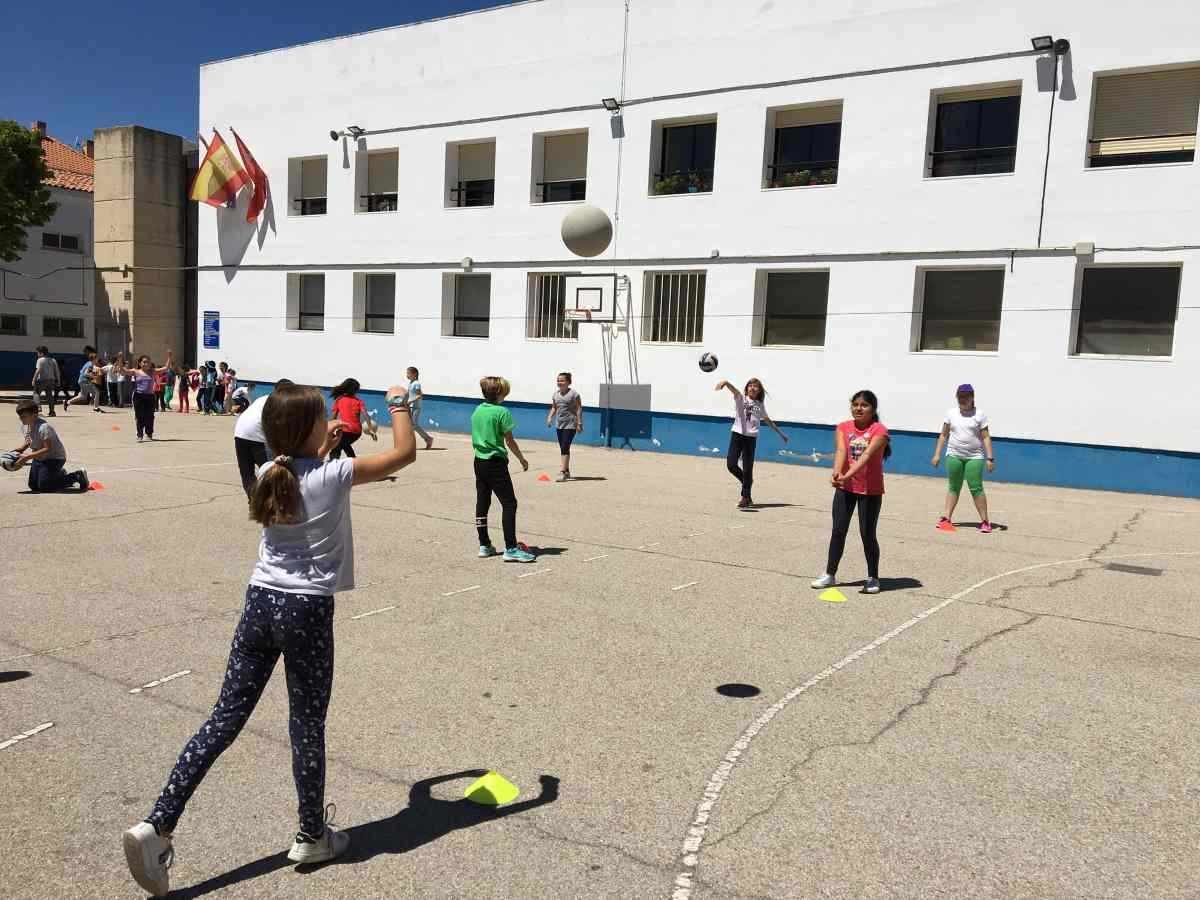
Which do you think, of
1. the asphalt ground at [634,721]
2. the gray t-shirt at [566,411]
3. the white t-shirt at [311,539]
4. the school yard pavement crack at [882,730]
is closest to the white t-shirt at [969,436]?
the asphalt ground at [634,721]

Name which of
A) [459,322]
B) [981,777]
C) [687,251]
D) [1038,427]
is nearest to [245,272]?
→ [459,322]

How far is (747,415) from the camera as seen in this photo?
1266cm

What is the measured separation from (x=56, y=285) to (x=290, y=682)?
41974 mm

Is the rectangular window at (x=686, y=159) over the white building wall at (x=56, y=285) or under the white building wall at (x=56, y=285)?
over

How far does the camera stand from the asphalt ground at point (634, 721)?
11.3 feet

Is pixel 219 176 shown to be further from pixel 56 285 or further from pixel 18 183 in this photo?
pixel 56 285

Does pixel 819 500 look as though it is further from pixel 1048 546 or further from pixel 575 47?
pixel 575 47

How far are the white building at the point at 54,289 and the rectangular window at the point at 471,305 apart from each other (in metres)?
22.3

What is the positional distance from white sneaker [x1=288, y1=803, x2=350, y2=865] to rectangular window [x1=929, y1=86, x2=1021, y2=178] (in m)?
16.9

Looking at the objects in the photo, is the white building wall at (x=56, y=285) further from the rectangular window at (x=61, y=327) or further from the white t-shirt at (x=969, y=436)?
the white t-shirt at (x=969, y=436)

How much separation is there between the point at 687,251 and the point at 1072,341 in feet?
24.7

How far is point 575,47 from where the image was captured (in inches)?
826

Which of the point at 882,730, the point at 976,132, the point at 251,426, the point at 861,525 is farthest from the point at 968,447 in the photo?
the point at 976,132

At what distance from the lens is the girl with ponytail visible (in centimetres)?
334
